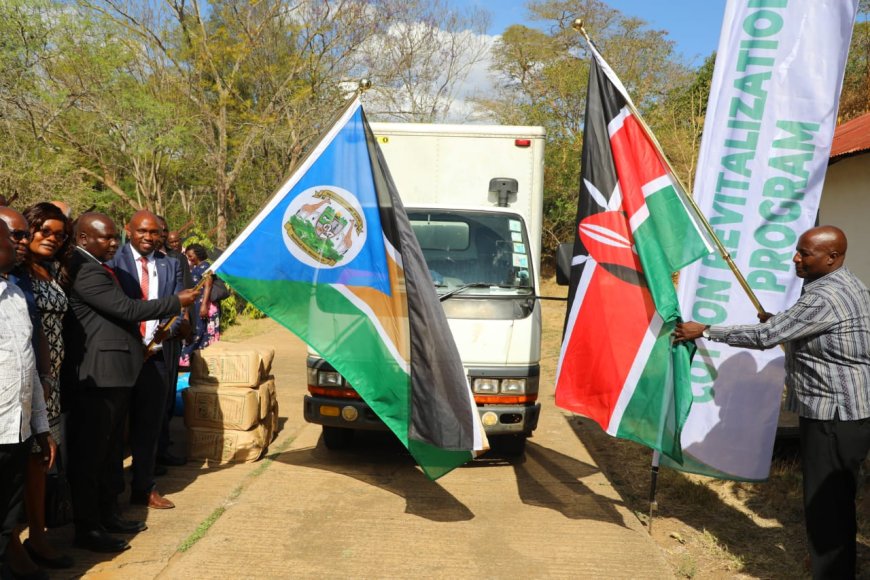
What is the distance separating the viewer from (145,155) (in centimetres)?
2055

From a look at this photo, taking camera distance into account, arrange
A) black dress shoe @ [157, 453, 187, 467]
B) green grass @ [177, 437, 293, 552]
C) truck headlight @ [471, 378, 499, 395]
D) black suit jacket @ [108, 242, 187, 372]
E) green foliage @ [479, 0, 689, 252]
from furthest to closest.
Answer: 1. green foliage @ [479, 0, 689, 252]
2. black dress shoe @ [157, 453, 187, 467]
3. truck headlight @ [471, 378, 499, 395]
4. black suit jacket @ [108, 242, 187, 372]
5. green grass @ [177, 437, 293, 552]

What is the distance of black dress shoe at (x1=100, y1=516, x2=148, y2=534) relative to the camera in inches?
180

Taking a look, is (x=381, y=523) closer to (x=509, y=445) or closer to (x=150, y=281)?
(x=509, y=445)

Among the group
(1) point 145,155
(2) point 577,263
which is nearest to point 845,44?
(2) point 577,263

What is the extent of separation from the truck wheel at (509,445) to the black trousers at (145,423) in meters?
3.02

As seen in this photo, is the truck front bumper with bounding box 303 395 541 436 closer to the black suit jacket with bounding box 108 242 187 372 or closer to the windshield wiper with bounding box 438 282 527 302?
the windshield wiper with bounding box 438 282 527 302

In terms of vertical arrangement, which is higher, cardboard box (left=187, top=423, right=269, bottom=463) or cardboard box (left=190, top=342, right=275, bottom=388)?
cardboard box (left=190, top=342, right=275, bottom=388)

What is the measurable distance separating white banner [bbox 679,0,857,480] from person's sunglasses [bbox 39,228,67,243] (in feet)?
13.8

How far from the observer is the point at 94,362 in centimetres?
424

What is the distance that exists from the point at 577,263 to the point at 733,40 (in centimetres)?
210

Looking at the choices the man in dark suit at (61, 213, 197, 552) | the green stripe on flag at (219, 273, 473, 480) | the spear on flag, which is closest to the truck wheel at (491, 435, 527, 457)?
the spear on flag

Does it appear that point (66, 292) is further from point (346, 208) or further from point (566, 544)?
point (566, 544)

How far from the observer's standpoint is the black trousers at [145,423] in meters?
5.05

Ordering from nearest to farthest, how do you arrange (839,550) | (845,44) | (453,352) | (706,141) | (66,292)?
1. (839,550)
2. (66,292)
3. (453,352)
4. (845,44)
5. (706,141)
